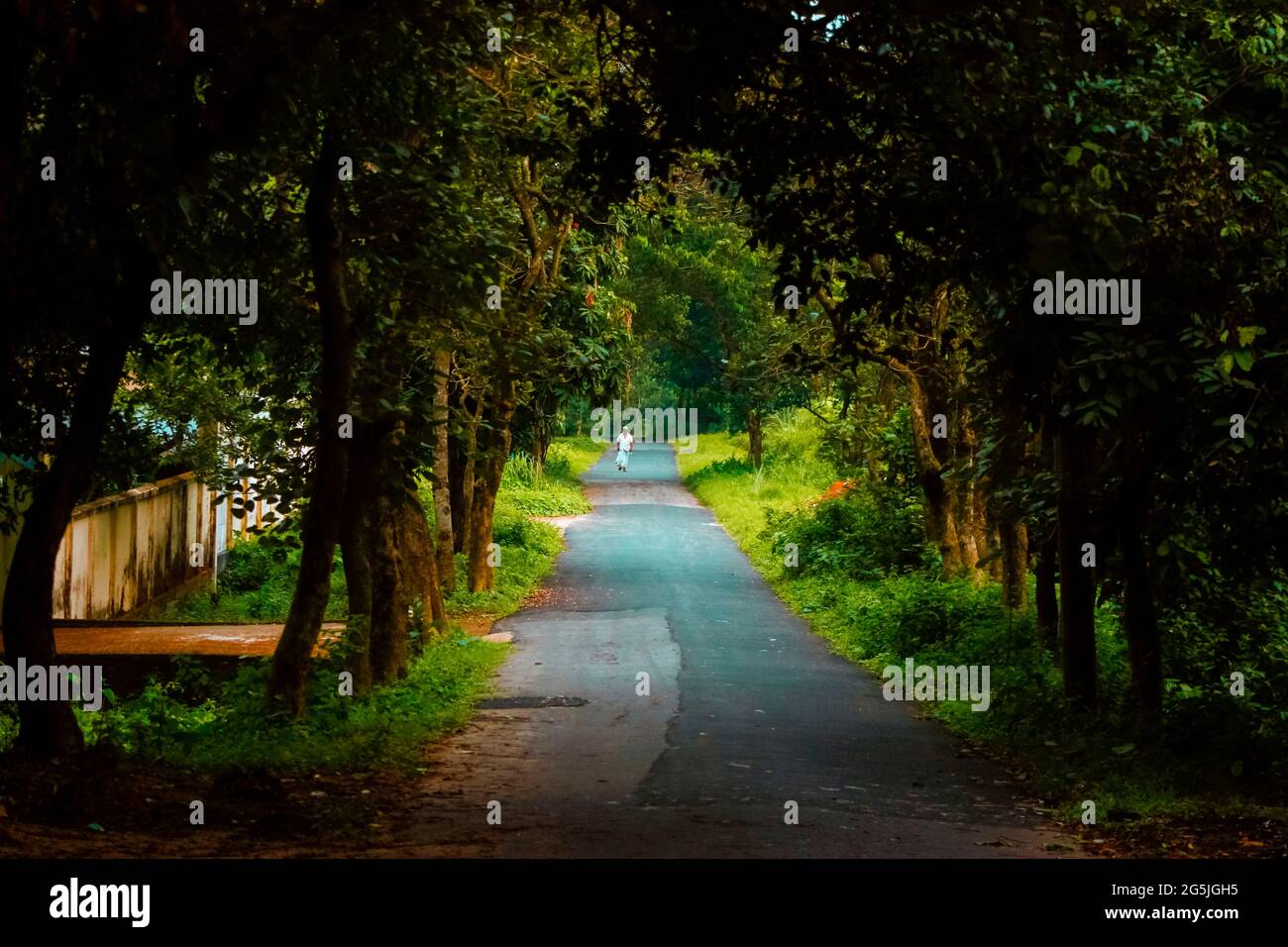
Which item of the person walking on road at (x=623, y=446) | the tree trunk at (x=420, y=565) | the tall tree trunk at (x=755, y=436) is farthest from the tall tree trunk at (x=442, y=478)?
the person walking on road at (x=623, y=446)

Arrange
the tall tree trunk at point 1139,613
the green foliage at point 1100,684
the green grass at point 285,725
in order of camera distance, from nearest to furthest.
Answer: the green foliage at point 1100,684
the green grass at point 285,725
the tall tree trunk at point 1139,613

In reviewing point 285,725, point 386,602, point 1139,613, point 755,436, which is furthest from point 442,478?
point 755,436

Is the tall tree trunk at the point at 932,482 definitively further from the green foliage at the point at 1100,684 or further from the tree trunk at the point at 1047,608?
the tree trunk at the point at 1047,608

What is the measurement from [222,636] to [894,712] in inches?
309

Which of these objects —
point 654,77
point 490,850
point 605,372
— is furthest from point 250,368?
point 605,372

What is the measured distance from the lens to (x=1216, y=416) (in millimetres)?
10281

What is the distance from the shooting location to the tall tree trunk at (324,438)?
11172 millimetres

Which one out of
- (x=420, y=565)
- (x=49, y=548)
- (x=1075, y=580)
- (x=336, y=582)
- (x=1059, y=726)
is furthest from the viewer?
(x=336, y=582)

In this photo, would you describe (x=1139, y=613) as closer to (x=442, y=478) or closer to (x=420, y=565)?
(x=442, y=478)

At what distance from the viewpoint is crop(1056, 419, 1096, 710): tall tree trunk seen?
12.8m

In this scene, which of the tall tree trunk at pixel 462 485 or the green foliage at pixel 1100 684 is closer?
the green foliage at pixel 1100 684

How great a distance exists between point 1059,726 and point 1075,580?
1.28m

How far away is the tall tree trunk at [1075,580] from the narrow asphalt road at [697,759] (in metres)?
1.25

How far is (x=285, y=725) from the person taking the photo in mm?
12070
